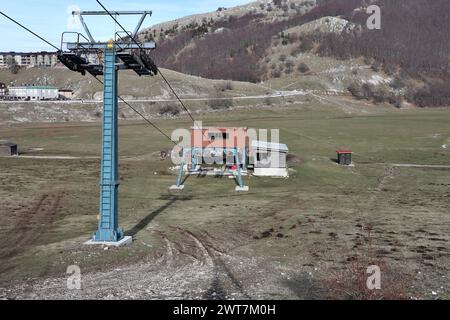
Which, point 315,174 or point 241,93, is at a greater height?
point 241,93

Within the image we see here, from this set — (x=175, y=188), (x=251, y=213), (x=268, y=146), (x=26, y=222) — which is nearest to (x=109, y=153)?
(x=26, y=222)

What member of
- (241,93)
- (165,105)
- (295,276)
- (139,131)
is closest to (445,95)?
(241,93)

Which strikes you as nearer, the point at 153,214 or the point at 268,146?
the point at 153,214

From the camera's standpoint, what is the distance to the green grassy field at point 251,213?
766 inches

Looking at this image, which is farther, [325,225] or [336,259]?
[325,225]

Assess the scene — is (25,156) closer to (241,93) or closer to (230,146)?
(230,146)

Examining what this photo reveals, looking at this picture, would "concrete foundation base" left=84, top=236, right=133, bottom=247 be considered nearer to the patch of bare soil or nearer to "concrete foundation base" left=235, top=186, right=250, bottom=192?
the patch of bare soil

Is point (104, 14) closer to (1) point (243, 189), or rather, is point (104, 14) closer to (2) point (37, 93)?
(1) point (243, 189)

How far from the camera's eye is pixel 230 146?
147 feet

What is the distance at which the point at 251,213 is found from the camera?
2930 cm

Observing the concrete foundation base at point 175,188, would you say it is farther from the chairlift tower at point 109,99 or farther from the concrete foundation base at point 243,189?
the chairlift tower at point 109,99

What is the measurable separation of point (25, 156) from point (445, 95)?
172 m

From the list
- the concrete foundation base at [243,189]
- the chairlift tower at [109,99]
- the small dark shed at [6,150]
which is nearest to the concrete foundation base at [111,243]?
the chairlift tower at [109,99]

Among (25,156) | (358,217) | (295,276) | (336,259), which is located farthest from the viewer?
(25,156)
